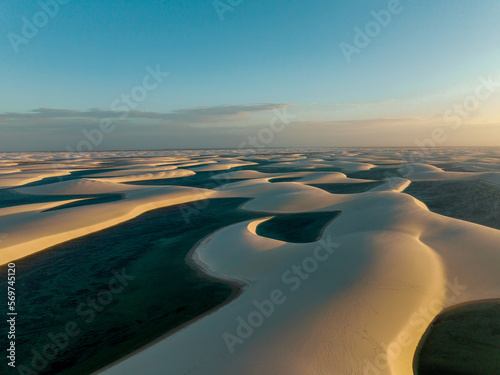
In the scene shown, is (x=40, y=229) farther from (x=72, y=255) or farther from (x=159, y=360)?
(x=159, y=360)

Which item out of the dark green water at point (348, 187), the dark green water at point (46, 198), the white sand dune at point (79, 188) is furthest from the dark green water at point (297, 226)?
the white sand dune at point (79, 188)

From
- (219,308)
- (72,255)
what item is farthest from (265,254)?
(72,255)

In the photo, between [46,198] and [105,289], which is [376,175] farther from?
[46,198]

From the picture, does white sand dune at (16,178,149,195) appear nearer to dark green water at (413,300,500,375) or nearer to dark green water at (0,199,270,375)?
dark green water at (0,199,270,375)

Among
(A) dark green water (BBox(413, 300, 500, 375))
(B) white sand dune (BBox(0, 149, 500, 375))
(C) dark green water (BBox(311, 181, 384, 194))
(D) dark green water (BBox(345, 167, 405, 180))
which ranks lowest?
(D) dark green water (BBox(345, 167, 405, 180))

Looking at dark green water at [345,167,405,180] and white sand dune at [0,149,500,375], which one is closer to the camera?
white sand dune at [0,149,500,375]

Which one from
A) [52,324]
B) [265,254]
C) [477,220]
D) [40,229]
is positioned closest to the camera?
[52,324]

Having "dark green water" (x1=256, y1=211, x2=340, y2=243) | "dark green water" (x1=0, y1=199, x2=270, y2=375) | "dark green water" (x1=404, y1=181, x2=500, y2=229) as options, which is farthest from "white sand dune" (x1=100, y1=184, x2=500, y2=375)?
"dark green water" (x1=404, y1=181, x2=500, y2=229)
